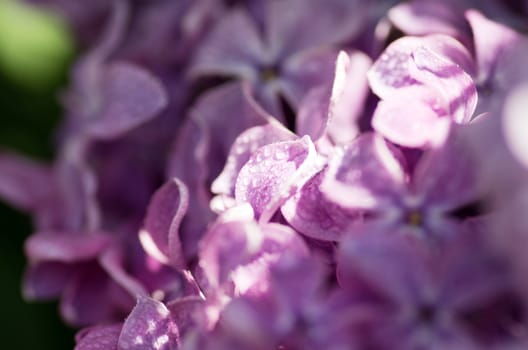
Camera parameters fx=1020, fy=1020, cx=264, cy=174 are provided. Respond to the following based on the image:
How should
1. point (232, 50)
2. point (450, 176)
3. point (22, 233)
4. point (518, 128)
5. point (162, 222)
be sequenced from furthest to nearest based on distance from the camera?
point (22, 233) < point (232, 50) < point (162, 222) < point (450, 176) < point (518, 128)

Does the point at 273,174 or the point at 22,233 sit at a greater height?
the point at 273,174

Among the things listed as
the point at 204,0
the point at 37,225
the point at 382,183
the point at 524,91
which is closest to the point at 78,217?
the point at 37,225

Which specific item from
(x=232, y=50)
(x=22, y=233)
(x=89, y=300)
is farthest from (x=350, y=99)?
(x=22, y=233)

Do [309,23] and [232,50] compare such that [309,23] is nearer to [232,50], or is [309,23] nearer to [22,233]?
[232,50]

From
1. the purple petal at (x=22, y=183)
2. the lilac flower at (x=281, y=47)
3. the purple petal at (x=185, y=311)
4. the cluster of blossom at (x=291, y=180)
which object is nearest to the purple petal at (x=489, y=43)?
the cluster of blossom at (x=291, y=180)

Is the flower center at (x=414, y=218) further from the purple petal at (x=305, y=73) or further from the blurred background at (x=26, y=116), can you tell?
the blurred background at (x=26, y=116)

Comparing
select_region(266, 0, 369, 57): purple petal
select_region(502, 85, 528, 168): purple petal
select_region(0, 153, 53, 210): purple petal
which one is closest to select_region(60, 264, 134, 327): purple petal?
select_region(0, 153, 53, 210): purple petal

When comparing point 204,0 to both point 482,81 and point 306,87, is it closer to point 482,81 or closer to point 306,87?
point 306,87
